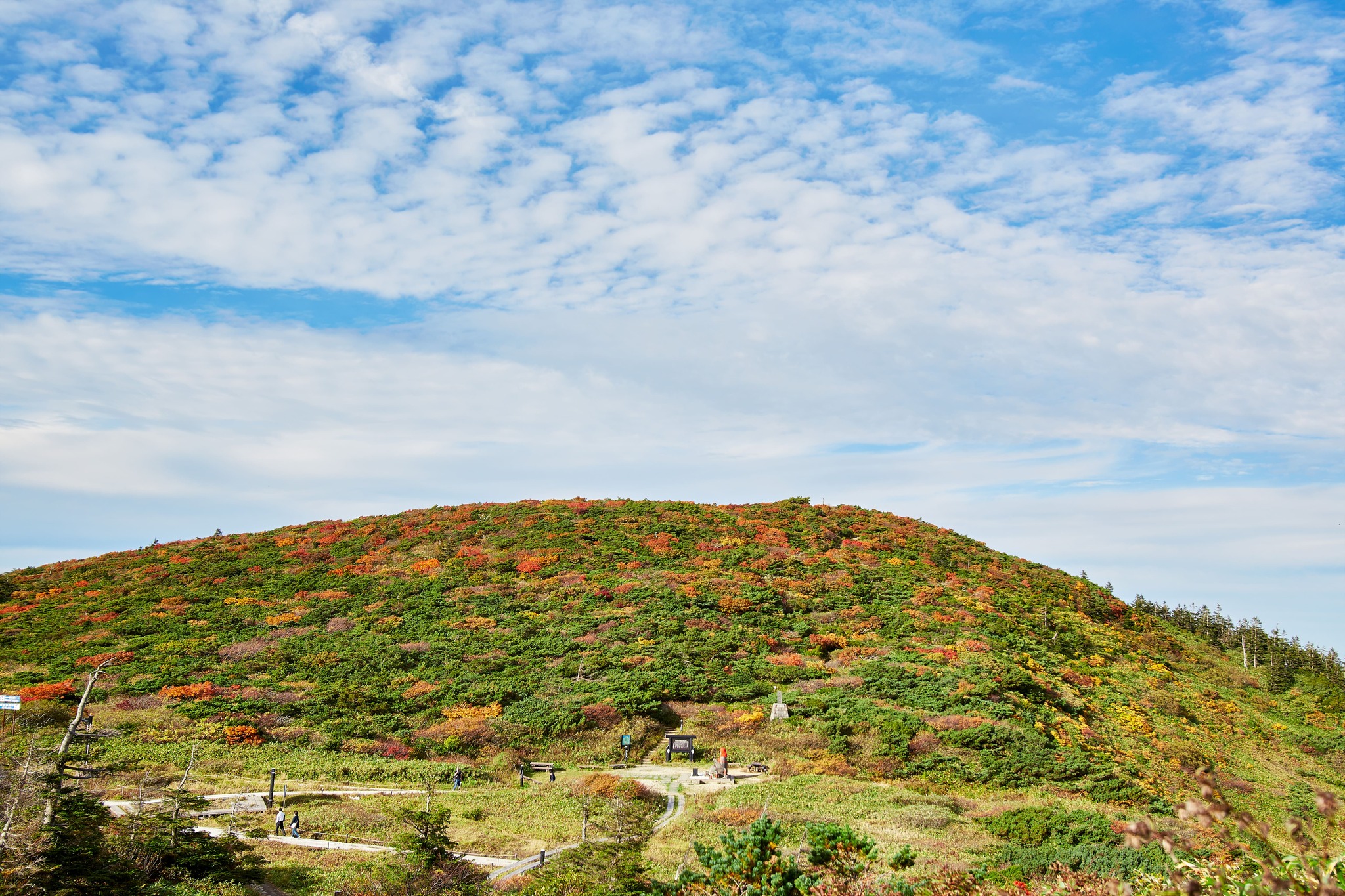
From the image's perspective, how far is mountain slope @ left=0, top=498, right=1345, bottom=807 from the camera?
94.2 ft

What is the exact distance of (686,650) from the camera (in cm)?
3538

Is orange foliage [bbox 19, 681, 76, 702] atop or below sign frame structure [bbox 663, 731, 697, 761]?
atop

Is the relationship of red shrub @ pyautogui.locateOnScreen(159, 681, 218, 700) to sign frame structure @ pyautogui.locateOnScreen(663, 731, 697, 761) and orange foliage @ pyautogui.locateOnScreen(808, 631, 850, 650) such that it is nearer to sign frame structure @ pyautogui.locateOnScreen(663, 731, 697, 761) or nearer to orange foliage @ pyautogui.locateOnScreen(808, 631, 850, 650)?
sign frame structure @ pyautogui.locateOnScreen(663, 731, 697, 761)

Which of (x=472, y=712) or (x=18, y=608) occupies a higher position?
(x=18, y=608)

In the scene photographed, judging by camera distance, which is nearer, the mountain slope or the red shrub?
the mountain slope

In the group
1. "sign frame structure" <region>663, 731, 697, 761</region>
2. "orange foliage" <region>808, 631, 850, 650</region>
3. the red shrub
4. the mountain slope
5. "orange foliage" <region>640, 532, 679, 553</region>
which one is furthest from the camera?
"orange foliage" <region>640, 532, 679, 553</region>

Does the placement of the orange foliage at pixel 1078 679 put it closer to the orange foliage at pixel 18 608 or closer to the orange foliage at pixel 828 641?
the orange foliage at pixel 828 641

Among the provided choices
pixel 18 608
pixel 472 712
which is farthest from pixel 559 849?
pixel 18 608

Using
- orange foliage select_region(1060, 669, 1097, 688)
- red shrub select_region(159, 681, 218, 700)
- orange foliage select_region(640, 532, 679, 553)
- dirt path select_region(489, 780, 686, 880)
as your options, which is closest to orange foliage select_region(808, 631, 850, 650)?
orange foliage select_region(1060, 669, 1097, 688)

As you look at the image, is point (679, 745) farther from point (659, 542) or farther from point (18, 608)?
point (18, 608)

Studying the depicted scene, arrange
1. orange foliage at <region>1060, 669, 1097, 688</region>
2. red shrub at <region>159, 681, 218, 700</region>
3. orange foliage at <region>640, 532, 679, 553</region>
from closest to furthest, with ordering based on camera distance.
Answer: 1. red shrub at <region>159, 681, 218, 700</region>
2. orange foliage at <region>1060, 669, 1097, 688</region>
3. orange foliage at <region>640, 532, 679, 553</region>

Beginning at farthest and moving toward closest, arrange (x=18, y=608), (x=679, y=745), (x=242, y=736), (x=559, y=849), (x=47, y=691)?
(x=18, y=608), (x=47, y=691), (x=242, y=736), (x=679, y=745), (x=559, y=849)

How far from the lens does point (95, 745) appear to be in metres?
26.9

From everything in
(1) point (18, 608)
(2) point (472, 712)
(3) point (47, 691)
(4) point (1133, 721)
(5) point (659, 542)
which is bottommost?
(4) point (1133, 721)
